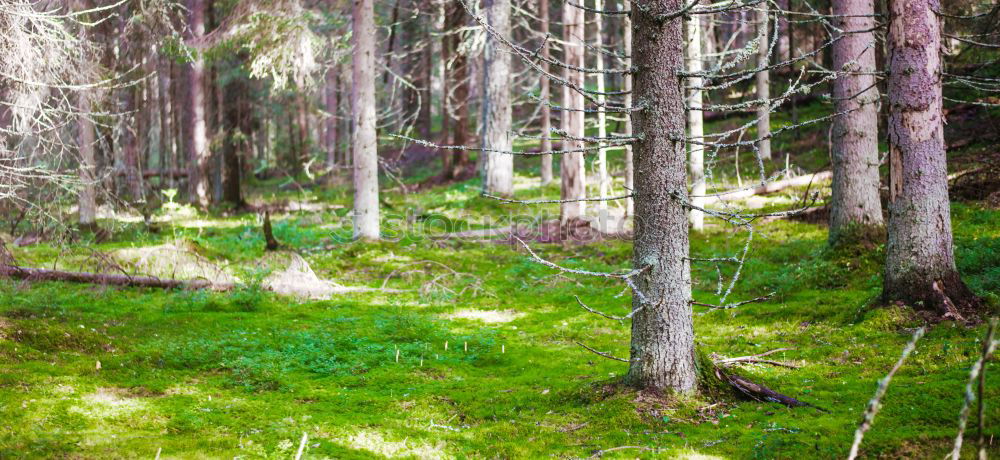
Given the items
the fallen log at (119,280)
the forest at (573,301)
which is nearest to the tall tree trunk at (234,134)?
the forest at (573,301)

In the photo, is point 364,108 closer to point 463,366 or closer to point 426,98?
point 463,366

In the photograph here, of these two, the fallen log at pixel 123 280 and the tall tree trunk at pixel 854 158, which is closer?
the tall tree trunk at pixel 854 158

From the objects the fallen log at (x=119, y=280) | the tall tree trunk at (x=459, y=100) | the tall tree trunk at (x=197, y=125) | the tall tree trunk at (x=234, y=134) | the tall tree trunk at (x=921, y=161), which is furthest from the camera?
the tall tree trunk at (x=459, y=100)

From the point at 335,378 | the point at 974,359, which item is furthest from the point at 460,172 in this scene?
the point at 974,359

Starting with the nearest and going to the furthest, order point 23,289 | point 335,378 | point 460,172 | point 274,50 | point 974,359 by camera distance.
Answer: point 974,359, point 335,378, point 23,289, point 274,50, point 460,172

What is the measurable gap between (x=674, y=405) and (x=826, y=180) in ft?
38.2

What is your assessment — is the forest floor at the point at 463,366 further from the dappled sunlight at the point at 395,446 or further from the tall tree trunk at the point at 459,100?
the tall tree trunk at the point at 459,100

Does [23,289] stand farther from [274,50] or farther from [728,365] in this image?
[728,365]

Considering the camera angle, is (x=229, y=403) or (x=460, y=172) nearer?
(x=229, y=403)

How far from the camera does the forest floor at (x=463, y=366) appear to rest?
490cm

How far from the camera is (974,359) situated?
18.8 feet

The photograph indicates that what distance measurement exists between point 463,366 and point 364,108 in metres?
8.80

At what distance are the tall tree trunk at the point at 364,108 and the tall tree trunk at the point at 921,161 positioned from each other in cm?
999

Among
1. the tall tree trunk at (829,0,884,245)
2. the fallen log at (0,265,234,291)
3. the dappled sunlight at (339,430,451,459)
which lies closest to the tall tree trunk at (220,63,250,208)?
the fallen log at (0,265,234,291)
